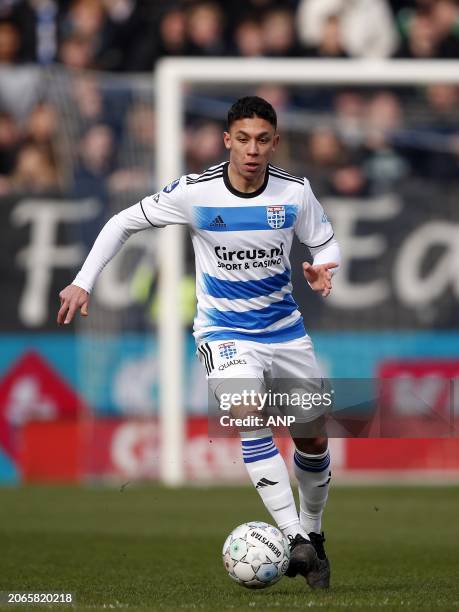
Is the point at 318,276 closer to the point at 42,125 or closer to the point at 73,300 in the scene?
the point at 73,300

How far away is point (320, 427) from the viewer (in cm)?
715

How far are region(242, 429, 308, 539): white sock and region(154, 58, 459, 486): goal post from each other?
25.0 feet

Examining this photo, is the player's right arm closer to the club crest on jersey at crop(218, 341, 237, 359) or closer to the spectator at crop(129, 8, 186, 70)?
the club crest on jersey at crop(218, 341, 237, 359)

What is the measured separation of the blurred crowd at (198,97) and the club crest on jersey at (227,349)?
846 centimetres

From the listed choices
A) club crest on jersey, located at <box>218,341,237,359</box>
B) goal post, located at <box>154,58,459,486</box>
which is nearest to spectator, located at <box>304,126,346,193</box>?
goal post, located at <box>154,58,459,486</box>

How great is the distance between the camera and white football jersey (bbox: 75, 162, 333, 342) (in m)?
7.03

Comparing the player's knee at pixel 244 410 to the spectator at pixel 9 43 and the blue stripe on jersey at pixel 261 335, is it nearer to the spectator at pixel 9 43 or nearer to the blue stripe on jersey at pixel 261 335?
the blue stripe on jersey at pixel 261 335

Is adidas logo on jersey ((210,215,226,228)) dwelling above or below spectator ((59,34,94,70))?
below

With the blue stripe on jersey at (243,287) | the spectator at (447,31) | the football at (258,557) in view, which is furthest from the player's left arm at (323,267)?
the spectator at (447,31)

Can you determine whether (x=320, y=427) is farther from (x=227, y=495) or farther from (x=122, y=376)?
(x=122, y=376)

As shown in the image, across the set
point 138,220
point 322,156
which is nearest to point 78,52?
point 322,156

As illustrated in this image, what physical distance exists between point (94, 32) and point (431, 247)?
14.5ft

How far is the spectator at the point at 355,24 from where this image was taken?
1511 cm

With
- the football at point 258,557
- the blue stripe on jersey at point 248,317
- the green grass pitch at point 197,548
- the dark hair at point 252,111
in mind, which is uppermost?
the dark hair at point 252,111
